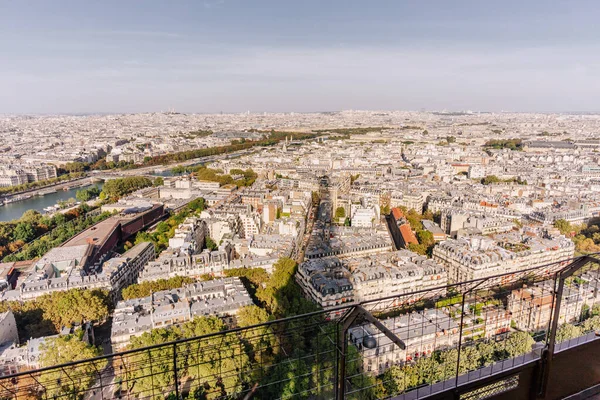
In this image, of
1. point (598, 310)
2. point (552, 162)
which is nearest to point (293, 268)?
point (598, 310)

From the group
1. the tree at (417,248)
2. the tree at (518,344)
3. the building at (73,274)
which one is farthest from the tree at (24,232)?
the tree at (518,344)

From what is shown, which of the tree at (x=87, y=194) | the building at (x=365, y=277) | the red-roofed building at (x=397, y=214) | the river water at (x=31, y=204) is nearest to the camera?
the building at (x=365, y=277)

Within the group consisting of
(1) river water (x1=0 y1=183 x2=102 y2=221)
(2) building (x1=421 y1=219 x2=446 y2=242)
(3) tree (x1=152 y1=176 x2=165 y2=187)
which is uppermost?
(2) building (x1=421 y1=219 x2=446 y2=242)

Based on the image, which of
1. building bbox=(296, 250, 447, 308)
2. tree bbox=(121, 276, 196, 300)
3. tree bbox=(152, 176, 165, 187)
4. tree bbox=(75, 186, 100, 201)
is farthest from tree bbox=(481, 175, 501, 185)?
tree bbox=(75, 186, 100, 201)

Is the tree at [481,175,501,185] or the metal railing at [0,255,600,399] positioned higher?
the metal railing at [0,255,600,399]

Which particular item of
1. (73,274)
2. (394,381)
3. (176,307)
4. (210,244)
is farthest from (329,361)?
(210,244)

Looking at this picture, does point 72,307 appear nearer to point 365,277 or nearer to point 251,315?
point 251,315

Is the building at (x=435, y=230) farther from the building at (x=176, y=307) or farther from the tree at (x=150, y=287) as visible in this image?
the tree at (x=150, y=287)

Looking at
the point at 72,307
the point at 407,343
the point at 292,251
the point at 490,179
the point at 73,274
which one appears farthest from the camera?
the point at 490,179

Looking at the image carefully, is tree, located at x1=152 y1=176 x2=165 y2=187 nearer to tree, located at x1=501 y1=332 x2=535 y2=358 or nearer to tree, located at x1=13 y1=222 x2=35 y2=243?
tree, located at x1=13 y1=222 x2=35 y2=243
